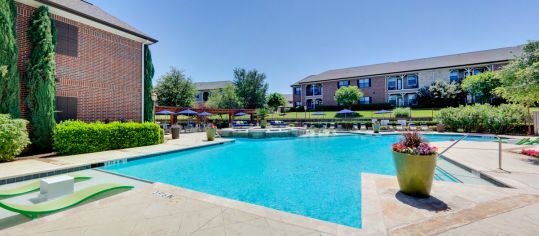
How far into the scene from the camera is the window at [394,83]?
116 feet

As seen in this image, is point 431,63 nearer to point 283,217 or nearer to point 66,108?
point 283,217

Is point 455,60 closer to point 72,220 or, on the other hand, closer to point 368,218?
point 368,218

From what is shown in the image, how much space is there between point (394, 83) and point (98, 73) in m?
35.9

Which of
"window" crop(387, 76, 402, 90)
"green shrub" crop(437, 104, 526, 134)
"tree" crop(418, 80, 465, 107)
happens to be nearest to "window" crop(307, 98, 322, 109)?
"window" crop(387, 76, 402, 90)

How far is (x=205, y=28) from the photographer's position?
2091 centimetres

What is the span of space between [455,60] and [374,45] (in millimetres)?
18114

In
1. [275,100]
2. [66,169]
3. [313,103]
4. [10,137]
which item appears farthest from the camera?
[313,103]

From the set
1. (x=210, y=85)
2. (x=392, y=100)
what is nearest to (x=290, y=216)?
(x=392, y=100)

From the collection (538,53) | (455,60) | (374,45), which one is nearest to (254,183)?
(538,53)

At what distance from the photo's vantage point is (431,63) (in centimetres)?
3438

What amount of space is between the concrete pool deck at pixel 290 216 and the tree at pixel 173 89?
30725 mm

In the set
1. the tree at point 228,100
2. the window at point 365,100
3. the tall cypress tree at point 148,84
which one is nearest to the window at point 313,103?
the window at point 365,100

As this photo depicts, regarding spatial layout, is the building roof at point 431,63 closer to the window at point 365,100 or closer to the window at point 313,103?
the window at point 313,103

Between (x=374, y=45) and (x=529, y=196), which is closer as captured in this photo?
(x=529, y=196)
